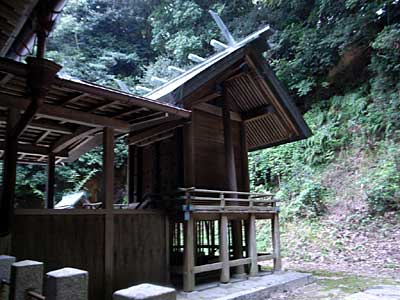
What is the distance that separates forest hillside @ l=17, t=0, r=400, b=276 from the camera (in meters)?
11.9

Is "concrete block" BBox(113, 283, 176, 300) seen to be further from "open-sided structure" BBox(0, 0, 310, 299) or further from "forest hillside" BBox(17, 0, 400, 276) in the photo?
"forest hillside" BBox(17, 0, 400, 276)

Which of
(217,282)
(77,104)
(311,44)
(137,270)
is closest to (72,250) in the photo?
(137,270)

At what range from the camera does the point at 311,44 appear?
16641 millimetres

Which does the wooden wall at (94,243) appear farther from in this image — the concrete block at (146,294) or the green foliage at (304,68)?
the green foliage at (304,68)

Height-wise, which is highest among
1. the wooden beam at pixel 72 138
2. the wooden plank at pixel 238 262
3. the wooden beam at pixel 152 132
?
the wooden beam at pixel 152 132

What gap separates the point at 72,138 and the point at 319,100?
504 inches

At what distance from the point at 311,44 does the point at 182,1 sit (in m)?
8.83

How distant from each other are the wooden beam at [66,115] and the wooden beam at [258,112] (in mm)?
4292

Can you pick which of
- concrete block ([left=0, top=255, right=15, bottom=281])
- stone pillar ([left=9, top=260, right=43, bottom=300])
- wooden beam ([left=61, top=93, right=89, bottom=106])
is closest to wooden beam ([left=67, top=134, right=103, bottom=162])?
wooden beam ([left=61, top=93, right=89, bottom=106])

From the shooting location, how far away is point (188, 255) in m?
7.03

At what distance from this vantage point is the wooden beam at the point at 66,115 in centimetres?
540

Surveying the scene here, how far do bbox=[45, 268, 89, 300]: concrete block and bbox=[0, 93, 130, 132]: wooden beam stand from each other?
3.65 m

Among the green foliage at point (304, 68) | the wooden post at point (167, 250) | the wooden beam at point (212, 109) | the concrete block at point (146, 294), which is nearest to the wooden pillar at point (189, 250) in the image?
the wooden post at point (167, 250)

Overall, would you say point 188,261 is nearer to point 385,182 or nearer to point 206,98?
point 206,98
